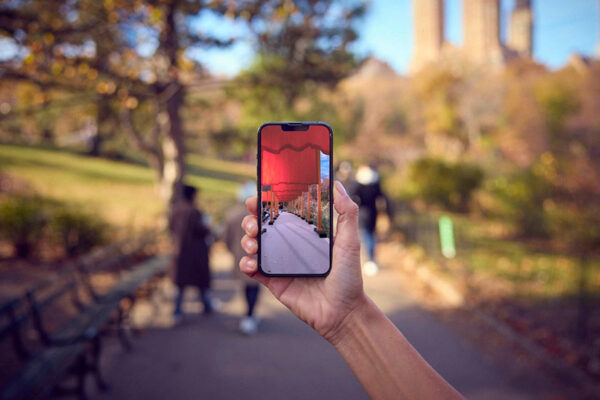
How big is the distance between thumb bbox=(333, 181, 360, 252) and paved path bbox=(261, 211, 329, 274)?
75mm

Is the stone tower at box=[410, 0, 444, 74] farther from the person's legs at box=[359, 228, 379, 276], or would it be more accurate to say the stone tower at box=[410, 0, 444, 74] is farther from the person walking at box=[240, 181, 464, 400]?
the person walking at box=[240, 181, 464, 400]

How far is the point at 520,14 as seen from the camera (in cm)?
11512

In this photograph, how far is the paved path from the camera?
1623 mm

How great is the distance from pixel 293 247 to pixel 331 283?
0.69 feet

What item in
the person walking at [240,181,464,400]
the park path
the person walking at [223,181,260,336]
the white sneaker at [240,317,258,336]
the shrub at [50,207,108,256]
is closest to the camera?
the person walking at [240,181,464,400]

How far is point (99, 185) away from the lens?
19844 mm

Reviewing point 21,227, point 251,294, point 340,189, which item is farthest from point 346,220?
point 21,227

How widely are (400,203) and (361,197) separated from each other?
434 centimetres

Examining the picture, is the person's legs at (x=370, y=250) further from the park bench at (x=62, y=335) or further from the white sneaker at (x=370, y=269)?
the park bench at (x=62, y=335)

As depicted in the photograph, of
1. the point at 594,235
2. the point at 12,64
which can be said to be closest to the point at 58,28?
the point at 12,64

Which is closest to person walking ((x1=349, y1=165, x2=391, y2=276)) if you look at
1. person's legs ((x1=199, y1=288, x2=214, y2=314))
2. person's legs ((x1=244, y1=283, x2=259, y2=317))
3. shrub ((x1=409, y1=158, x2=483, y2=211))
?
person's legs ((x1=199, y1=288, x2=214, y2=314))

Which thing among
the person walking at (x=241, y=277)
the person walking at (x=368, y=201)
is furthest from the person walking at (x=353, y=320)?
the person walking at (x=368, y=201)

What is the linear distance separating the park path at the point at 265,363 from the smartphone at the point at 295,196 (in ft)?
8.51

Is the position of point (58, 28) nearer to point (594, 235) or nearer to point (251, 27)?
point (251, 27)
